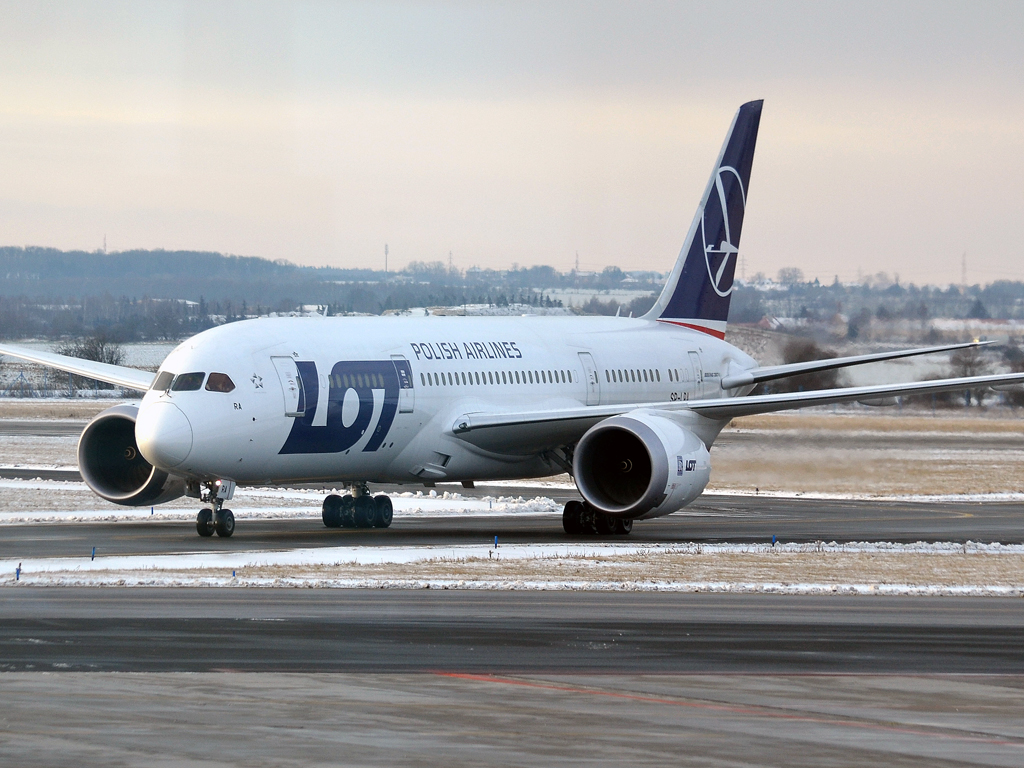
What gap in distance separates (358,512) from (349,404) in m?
3.01

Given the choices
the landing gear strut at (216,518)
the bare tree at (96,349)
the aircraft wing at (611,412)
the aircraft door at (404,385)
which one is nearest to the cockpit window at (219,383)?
the landing gear strut at (216,518)

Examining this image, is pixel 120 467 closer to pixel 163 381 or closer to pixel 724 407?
pixel 163 381

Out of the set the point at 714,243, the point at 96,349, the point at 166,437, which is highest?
the point at 714,243

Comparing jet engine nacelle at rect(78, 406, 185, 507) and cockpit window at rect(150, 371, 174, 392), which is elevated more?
cockpit window at rect(150, 371, 174, 392)

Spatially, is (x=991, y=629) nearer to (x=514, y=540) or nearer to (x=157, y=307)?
(x=514, y=540)

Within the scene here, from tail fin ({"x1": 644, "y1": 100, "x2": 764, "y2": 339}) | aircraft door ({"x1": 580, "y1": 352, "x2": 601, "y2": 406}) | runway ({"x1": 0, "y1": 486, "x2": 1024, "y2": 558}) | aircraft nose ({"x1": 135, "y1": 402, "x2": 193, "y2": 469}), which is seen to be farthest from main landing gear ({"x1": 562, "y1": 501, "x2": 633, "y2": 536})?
tail fin ({"x1": 644, "y1": 100, "x2": 764, "y2": 339})

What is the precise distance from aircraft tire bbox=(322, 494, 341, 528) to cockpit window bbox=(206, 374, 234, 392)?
4531mm

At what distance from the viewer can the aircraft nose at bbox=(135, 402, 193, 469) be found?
2648 cm

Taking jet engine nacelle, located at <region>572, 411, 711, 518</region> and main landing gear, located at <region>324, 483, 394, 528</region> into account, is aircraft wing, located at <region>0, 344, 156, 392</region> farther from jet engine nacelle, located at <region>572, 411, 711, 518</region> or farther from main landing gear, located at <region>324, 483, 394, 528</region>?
jet engine nacelle, located at <region>572, 411, 711, 518</region>

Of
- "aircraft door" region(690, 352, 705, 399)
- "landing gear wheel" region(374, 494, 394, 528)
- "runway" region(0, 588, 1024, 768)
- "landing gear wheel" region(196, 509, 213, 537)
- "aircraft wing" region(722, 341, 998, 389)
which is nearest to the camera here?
"runway" region(0, 588, 1024, 768)

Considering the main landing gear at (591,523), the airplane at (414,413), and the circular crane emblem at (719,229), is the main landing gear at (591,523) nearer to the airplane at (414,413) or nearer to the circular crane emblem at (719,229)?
the airplane at (414,413)

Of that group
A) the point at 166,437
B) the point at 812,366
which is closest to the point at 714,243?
the point at 812,366

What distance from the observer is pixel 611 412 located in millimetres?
30188

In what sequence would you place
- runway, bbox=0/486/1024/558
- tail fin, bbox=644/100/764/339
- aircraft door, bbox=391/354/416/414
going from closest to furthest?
1. runway, bbox=0/486/1024/558
2. aircraft door, bbox=391/354/416/414
3. tail fin, bbox=644/100/764/339
